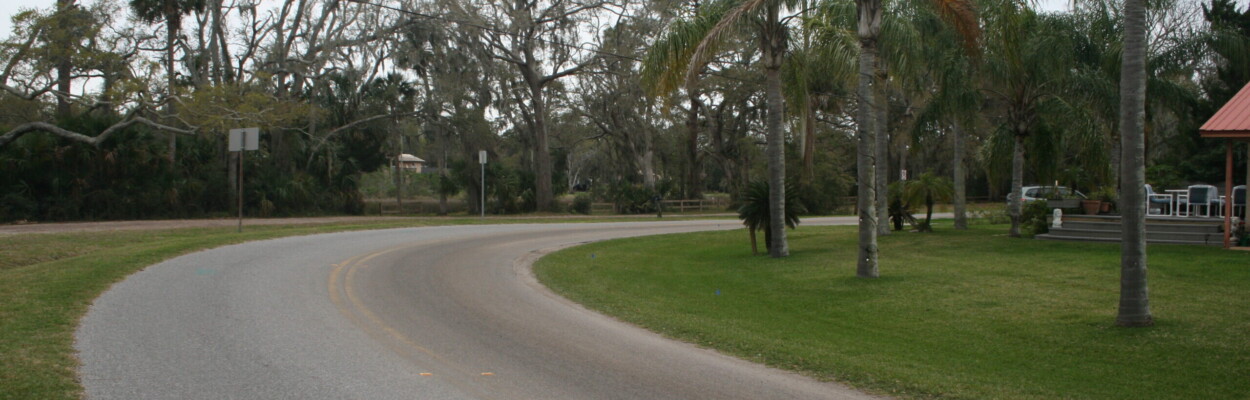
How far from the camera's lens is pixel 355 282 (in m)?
13.4

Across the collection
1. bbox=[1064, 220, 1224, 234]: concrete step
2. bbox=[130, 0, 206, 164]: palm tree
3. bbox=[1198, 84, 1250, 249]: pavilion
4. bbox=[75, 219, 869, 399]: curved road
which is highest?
bbox=[130, 0, 206, 164]: palm tree

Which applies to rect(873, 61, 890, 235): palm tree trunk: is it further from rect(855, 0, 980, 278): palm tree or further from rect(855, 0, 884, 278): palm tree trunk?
rect(855, 0, 884, 278): palm tree trunk

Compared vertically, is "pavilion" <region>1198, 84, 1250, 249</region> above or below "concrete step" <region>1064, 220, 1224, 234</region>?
above

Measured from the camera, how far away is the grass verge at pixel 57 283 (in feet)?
22.5

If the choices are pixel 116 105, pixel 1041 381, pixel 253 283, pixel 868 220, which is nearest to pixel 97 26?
pixel 116 105

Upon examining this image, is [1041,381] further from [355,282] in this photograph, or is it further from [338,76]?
[338,76]

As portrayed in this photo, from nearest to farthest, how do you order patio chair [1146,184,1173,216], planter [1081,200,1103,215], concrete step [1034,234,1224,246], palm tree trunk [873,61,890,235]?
concrete step [1034,234,1224,246]
palm tree trunk [873,61,890,235]
planter [1081,200,1103,215]
patio chair [1146,184,1173,216]

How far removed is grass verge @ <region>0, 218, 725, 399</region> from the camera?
6.87 metres

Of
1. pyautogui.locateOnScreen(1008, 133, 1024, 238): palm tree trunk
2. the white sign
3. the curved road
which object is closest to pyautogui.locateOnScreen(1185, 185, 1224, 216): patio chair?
pyautogui.locateOnScreen(1008, 133, 1024, 238): palm tree trunk

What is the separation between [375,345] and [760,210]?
41.2ft

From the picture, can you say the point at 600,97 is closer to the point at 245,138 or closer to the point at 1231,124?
Answer: the point at 245,138

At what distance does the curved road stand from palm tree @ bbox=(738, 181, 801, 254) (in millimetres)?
6973

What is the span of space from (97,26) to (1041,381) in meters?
32.8

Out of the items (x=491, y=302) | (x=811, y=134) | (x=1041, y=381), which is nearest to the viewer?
(x=1041, y=381)
